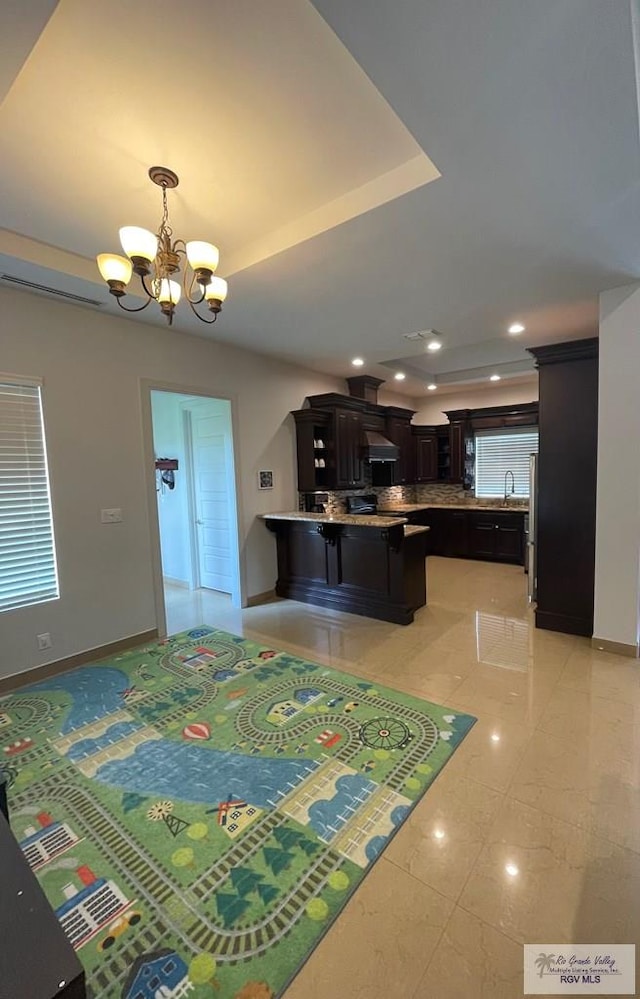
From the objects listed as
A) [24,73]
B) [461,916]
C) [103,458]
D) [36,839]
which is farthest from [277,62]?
[36,839]

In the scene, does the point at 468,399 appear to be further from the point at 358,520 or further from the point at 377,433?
the point at 358,520

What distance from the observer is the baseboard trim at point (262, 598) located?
508 cm

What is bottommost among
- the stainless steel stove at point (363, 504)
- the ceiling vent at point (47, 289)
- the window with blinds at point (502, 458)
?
the stainless steel stove at point (363, 504)

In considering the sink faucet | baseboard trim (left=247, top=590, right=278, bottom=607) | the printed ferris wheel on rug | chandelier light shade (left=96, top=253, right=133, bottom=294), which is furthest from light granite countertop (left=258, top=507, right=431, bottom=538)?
the sink faucet

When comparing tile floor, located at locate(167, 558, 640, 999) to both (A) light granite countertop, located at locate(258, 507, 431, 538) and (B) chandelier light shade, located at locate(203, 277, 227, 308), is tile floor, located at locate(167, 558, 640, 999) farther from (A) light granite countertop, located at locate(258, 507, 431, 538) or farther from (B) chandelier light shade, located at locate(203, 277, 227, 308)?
(B) chandelier light shade, located at locate(203, 277, 227, 308)

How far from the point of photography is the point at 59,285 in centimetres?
305

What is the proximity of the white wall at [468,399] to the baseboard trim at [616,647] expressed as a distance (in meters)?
4.68

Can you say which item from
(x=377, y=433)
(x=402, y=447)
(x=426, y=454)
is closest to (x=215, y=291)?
(x=377, y=433)

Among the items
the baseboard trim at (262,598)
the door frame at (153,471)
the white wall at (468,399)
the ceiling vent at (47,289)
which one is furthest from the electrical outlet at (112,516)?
the white wall at (468,399)

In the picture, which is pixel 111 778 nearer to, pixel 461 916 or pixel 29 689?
pixel 29 689

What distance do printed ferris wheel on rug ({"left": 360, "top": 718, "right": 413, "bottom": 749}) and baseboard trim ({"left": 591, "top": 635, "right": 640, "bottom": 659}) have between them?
207 cm

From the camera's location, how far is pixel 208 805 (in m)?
1.99

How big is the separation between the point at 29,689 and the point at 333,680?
2316mm

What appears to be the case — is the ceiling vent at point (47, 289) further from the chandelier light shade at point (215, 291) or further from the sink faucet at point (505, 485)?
the sink faucet at point (505, 485)
